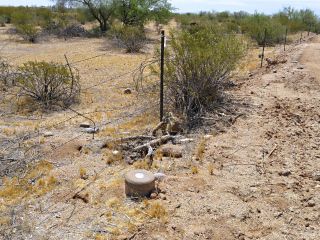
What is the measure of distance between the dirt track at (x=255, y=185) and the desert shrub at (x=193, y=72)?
1.06 meters

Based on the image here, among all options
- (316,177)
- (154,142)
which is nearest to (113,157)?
(154,142)

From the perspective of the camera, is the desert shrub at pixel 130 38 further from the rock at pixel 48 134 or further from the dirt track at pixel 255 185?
the dirt track at pixel 255 185

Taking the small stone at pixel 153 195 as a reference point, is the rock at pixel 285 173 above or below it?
above

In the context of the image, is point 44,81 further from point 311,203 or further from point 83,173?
point 311,203

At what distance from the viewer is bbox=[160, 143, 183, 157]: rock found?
4930mm

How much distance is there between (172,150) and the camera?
16.4 ft

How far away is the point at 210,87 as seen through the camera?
708cm

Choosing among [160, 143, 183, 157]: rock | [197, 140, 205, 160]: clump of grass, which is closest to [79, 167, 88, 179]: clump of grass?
[160, 143, 183, 157]: rock

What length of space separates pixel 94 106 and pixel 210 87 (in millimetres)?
3303

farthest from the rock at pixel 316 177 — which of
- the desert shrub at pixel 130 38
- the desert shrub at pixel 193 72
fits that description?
the desert shrub at pixel 130 38

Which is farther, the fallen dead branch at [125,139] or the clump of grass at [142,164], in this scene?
the fallen dead branch at [125,139]

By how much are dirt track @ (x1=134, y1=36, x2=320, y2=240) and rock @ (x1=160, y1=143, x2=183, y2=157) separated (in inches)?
18.6

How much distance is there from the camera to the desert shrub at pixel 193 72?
6.57 m

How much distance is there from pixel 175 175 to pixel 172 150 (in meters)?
0.73
